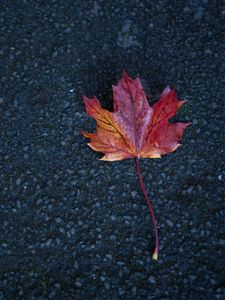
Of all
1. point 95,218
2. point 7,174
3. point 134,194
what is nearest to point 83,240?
point 95,218

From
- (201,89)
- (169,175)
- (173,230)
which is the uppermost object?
(201,89)

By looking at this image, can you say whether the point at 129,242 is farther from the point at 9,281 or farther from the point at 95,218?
the point at 9,281

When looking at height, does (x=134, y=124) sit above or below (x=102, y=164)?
above

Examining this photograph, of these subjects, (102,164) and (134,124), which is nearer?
(134,124)
